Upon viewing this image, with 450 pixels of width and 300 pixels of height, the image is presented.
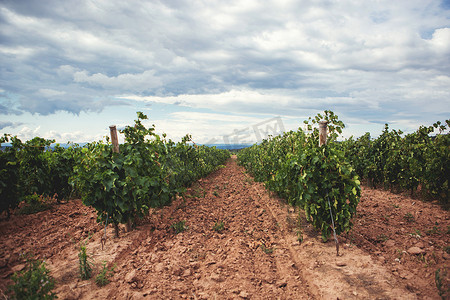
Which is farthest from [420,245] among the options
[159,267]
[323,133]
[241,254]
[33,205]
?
[33,205]

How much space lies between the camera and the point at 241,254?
4758 millimetres

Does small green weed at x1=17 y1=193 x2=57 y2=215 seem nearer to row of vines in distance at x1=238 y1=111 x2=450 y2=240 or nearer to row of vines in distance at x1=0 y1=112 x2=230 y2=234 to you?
row of vines in distance at x1=0 y1=112 x2=230 y2=234

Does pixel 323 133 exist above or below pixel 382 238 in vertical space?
above

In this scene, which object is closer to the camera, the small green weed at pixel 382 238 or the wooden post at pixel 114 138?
the small green weed at pixel 382 238

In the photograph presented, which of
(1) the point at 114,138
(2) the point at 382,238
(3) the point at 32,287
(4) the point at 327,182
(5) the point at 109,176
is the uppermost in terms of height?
(1) the point at 114,138

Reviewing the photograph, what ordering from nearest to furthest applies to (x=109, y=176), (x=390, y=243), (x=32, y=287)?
(x=32, y=287) < (x=390, y=243) < (x=109, y=176)

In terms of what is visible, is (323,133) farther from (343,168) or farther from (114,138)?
(114,138)

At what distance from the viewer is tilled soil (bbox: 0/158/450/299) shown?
3643mm

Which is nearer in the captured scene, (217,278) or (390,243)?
(217,278)

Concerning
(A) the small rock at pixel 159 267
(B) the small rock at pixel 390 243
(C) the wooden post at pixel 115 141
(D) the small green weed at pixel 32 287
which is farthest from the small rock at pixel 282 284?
(C) the wooden post at pixel 115 141

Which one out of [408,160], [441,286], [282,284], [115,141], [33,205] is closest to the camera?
[441,286]

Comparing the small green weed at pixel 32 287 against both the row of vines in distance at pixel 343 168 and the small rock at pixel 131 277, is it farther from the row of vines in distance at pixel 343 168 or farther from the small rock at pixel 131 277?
the row of vines in distance at pixel 343 168

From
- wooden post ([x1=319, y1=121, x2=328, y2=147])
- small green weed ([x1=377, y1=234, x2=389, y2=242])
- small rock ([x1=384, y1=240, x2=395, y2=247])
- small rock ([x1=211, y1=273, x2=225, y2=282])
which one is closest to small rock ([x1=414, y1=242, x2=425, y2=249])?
small rock ([x1=384, y1=240, x2=395, y2=247])

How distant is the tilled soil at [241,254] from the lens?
3643 mm
